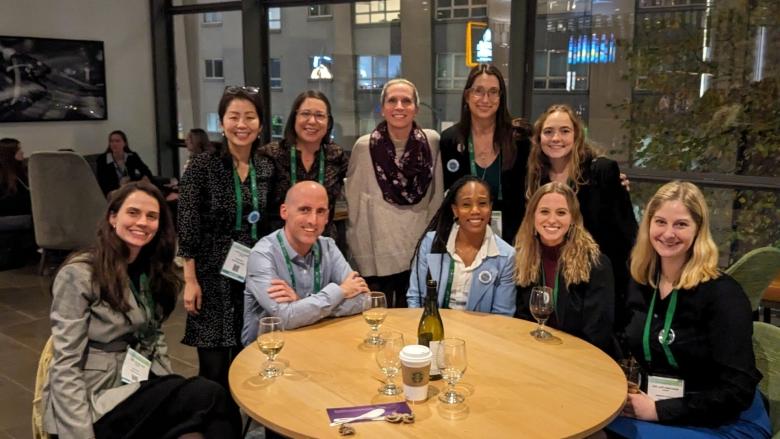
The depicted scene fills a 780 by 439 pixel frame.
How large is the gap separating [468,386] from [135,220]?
126 centimetres

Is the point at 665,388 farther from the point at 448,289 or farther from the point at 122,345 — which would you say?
the point at 122,345

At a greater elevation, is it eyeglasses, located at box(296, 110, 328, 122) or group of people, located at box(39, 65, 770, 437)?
eyeglasses, located at box(296, 110, 328, 122)

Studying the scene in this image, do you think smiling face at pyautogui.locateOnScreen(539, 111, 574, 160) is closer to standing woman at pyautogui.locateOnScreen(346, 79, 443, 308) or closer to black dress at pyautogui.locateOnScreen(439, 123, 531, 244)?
black dress at pyautogui.locateOnScreen(439, 123, 531, 244)

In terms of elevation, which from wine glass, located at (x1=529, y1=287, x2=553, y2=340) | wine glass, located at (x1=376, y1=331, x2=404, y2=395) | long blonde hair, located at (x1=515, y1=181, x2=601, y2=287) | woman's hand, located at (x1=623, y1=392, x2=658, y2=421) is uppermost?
long blonde hair, located at (x1=515, y1=181, x2=601, y2=287)

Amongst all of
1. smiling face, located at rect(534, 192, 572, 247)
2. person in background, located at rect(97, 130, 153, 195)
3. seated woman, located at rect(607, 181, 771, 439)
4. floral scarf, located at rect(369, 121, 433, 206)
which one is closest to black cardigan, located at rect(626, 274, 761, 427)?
seated woman, located at rect(607, 181, 771, 439)

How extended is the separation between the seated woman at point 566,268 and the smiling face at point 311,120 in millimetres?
1053

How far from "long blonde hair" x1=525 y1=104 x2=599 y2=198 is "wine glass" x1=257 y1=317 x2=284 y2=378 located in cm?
150

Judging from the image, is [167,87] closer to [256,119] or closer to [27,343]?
[27,343]

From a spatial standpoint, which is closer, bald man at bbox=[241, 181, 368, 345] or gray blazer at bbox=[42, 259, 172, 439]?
gray blazer at bbox=[42, 259, 172, 439]

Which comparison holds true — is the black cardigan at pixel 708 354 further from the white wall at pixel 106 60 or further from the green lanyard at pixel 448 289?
the white wall at pixel 106 60

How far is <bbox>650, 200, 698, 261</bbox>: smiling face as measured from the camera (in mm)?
2277

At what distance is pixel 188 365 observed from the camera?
13.8ft

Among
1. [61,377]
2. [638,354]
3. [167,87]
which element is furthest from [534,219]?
[167,87]

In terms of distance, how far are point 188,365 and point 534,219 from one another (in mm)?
2551
